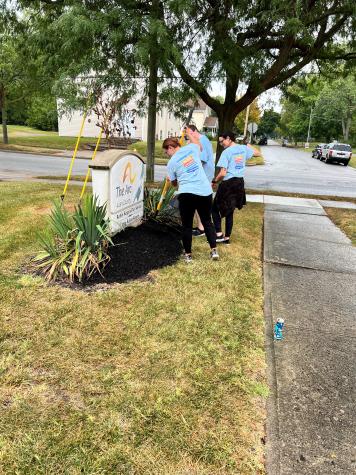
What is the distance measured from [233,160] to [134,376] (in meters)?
3.46

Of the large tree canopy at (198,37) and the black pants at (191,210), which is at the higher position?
the large tree canopy at (198,37)

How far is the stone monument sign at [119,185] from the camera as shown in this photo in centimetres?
457

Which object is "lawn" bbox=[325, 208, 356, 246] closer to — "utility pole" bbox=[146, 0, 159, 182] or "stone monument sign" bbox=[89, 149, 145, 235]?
"stone monument sign" bbox=[89, 149, 145, 235]

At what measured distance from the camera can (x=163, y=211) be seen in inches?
242

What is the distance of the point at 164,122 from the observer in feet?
135

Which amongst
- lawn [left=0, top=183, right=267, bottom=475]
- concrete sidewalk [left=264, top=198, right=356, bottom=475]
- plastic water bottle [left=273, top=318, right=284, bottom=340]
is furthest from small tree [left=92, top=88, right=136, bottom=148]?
plastic water bottle [left=273, top=318, right=284, bottom=340]

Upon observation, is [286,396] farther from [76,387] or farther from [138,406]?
[76,387]

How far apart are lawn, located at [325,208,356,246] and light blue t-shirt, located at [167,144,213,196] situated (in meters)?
3.38

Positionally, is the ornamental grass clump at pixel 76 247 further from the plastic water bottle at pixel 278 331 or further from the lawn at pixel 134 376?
the plastic water bottle at pixel 278 331

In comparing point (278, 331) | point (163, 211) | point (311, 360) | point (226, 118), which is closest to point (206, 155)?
point (163, 211)

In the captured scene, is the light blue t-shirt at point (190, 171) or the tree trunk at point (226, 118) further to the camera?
the tree trunk at point (226, 118)

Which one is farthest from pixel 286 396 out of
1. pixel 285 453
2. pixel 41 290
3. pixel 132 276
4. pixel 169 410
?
pixel 41 290

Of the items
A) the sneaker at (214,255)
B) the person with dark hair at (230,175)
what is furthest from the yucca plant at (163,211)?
the sneaker at (214,255)

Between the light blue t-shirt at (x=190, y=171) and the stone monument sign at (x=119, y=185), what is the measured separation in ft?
2.35
